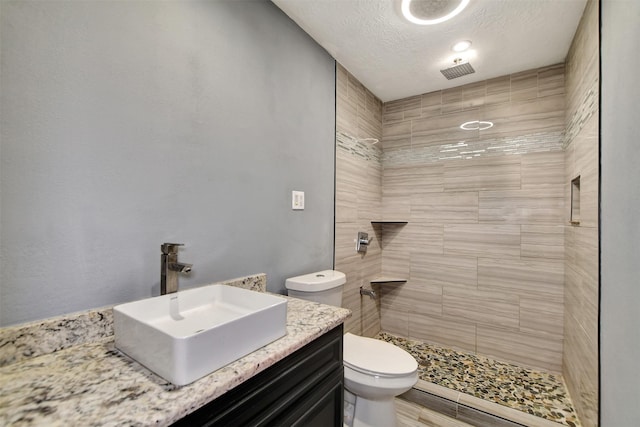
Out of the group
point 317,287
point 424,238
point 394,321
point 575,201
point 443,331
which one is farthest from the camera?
point 394,321

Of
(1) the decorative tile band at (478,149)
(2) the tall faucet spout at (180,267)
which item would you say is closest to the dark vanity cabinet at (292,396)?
(2) the tall faucet spout at (180,267)

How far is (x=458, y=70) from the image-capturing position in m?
2.24

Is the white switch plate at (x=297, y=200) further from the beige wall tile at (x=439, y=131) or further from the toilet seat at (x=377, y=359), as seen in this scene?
the beige wall tile at (x=439, y=131)

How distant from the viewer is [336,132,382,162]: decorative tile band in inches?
86.3

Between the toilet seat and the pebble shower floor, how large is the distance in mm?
629

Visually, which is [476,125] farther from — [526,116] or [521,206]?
[521,206]

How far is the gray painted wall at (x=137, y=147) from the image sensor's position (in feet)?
2.53

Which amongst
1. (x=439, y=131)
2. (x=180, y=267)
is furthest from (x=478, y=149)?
(x=180, y=267)

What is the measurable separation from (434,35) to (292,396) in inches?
82.4

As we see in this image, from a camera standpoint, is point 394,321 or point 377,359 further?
point 394,321

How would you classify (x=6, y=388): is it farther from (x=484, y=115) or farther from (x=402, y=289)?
(x=484, y=115)

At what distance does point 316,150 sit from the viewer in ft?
6.22

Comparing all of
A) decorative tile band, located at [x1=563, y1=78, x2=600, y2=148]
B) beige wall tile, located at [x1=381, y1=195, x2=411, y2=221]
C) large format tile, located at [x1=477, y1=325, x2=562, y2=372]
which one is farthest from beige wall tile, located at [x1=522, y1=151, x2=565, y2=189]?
large format tile, located at [x1=477, y1=325, x2=562, y2=372]

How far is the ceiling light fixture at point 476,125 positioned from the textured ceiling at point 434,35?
361 millimetres
